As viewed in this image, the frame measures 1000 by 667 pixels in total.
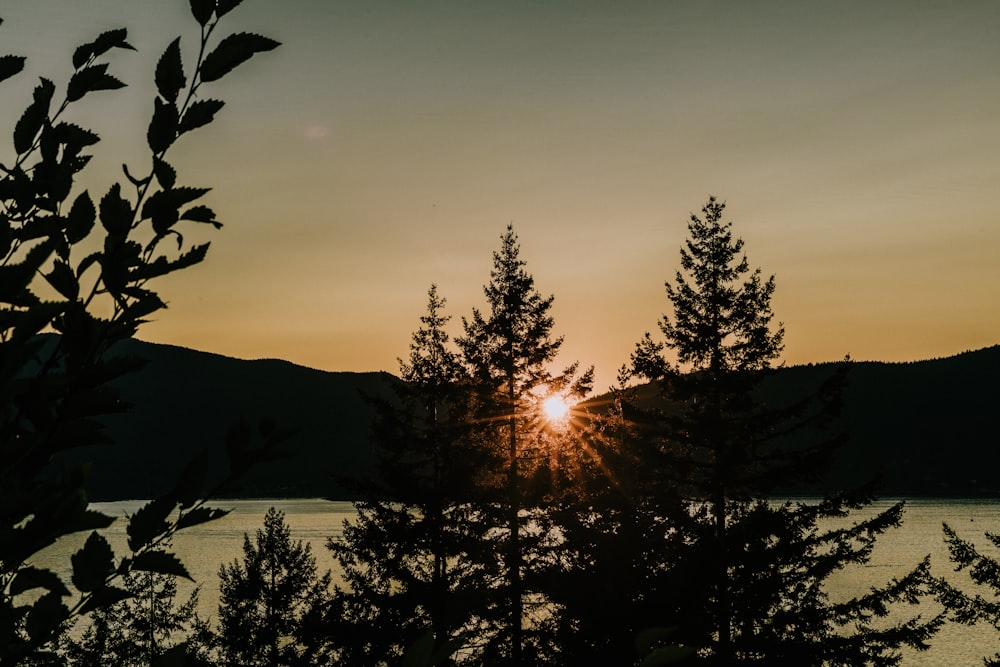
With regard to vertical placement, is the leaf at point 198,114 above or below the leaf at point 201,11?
below

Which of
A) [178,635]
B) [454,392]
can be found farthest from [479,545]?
[178,635]

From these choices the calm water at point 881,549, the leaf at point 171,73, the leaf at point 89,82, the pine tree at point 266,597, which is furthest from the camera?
the calm water at point 881,549

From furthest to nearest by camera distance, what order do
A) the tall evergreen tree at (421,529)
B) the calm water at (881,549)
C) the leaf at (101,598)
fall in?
the calm water at (881,549)
the tall evergreen tree at (421,529)
the leaf at (101,598)

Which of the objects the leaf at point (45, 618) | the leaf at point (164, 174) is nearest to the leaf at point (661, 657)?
the leaf at point (45, 618)

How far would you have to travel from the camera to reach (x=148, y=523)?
1.70m

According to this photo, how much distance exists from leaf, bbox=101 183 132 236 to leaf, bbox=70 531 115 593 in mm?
667

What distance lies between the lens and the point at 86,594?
1751 mm

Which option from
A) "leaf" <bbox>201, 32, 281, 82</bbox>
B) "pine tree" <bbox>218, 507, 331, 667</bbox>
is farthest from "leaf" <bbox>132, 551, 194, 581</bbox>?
"pine tree" <bbox>218, 507, 331, 667</bbox>

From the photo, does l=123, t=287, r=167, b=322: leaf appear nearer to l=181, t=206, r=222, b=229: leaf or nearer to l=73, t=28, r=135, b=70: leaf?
l=181, t=206, r=222, b=229: leaf

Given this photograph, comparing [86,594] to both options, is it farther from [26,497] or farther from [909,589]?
[909,589]

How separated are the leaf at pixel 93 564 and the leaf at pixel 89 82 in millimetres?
1190

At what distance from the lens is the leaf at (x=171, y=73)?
1739 millimetres

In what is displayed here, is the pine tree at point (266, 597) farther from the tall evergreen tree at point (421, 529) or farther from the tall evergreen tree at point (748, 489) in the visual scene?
the tall evergreen tree at point (748, 489)

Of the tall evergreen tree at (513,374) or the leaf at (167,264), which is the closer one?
the leaf at (167,264)
